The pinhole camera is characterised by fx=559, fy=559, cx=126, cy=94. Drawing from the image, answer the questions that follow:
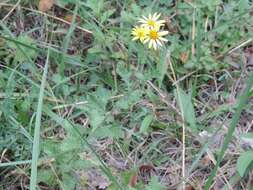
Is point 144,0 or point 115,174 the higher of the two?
Result: point 144,0

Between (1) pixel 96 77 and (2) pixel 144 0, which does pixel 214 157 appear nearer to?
(1) pixel 96 77

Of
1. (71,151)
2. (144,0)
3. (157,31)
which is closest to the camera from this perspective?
(71,151)

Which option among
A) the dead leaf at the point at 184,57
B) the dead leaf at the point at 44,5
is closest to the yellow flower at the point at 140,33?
the dead leaf at the point at 184,57

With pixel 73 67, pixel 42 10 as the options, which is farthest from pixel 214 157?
pixel 42 10

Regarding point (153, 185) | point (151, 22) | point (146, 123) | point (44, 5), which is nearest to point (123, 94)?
point (146, 123)

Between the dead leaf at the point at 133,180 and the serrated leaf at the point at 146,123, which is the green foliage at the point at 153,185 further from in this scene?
the serrated leaf at the point at 146,123

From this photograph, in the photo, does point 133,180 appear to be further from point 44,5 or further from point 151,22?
point 44,5

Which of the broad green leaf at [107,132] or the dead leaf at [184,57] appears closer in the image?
the broad green leaf at [107,132]
